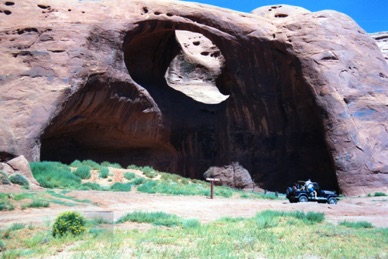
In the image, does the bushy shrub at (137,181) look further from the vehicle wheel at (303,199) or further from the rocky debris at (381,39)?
the rocky debris at (381,39)

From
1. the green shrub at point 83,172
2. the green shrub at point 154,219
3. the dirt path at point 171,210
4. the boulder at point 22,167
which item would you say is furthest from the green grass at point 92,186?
the green shrub at point 154,219

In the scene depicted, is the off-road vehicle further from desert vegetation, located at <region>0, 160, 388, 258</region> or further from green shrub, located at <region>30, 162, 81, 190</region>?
green shrub, located at <region>30, 162, 81, 190</region>

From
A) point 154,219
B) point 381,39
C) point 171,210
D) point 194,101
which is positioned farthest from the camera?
point 381,39

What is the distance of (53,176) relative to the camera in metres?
16.2

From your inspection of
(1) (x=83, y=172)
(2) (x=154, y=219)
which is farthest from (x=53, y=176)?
(2) (x=154, y=219)

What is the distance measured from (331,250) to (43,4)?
18676 mm

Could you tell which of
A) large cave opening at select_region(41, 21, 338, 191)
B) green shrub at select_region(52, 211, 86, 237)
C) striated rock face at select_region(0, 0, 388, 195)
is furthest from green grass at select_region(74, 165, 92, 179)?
green shrub at select_region(52, 211, 86, 237)

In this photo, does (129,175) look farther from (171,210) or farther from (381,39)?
(381,39)

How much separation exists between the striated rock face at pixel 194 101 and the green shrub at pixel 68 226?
31.3ft

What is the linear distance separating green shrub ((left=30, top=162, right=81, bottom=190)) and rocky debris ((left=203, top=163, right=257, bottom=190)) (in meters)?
8.68

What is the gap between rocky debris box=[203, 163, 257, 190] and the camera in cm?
2323

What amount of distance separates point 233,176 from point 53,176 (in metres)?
10.5

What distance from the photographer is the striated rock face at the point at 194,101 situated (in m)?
18.6

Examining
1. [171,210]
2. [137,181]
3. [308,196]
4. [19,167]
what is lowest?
[171,210]
